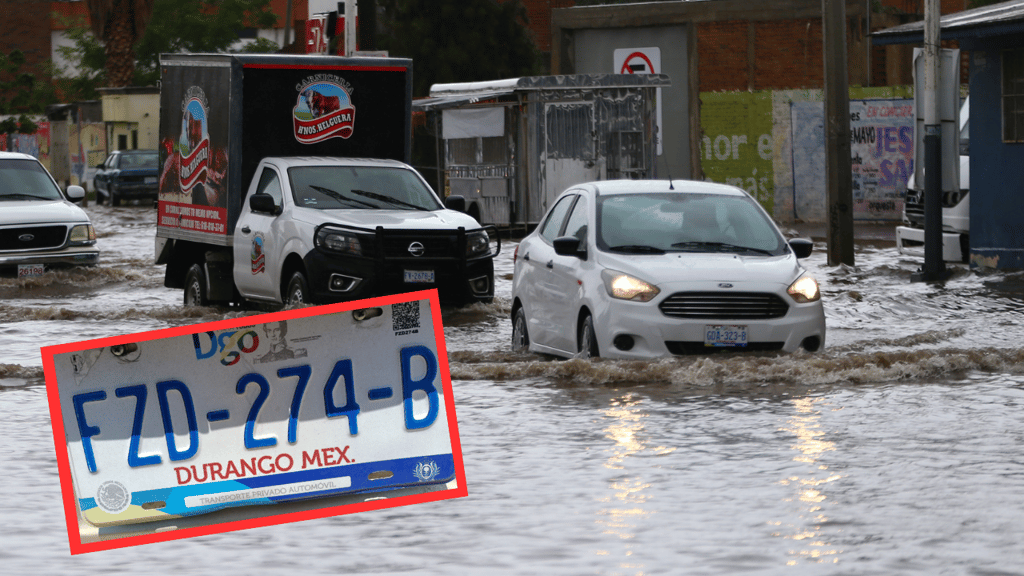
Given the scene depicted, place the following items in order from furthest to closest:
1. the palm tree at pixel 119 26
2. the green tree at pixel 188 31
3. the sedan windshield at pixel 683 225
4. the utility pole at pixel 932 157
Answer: the green tree at pixel 188 31 < the palm tree at pixel 119 26 < the utility pole at pixel 932 157 < the sedan windshield at pixel 683 225

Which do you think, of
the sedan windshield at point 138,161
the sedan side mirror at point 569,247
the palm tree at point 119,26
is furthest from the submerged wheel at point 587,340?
the palm tree at point 119,26

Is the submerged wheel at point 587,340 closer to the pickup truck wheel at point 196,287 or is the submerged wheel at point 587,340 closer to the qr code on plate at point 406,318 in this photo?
the qr code on plate at point 406,318

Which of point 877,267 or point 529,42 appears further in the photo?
point 529,42

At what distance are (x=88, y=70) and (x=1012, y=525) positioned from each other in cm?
7552

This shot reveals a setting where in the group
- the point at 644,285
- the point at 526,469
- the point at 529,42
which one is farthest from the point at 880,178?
the point at 526,469

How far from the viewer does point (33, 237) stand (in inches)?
851

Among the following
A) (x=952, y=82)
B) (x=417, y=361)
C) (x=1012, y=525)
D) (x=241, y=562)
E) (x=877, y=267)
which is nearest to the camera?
(x=417, y=361)

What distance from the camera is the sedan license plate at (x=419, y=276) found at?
16109 millimetres

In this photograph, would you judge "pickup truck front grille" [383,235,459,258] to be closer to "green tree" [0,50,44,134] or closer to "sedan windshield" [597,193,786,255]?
"sedan windshield" [597,193,786,255]

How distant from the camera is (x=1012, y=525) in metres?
6.92

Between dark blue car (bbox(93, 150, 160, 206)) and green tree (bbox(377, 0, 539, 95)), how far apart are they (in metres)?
10.7

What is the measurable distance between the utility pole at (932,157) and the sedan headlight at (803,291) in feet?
28.1

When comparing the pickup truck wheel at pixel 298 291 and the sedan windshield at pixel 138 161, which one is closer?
the pickup truck wheel at pixel 298 291

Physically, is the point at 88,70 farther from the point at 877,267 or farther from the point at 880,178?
the point at 877,267
